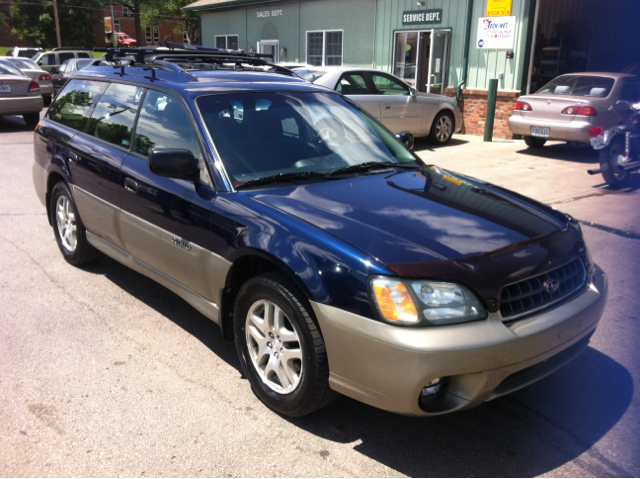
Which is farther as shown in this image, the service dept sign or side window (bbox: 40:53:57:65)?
side window (bbox: 40:53:57:65)

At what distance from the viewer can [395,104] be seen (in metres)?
11.8

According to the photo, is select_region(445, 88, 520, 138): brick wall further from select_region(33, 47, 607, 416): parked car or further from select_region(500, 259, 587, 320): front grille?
select_region(500, 259, 587, 320): front grille

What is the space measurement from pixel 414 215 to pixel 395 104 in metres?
9.08

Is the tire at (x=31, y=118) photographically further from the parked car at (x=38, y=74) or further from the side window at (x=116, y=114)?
the side window at (x=116, y=114)

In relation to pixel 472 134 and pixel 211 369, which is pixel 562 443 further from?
pixel 472 134

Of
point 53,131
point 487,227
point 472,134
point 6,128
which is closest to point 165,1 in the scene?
point 6,128

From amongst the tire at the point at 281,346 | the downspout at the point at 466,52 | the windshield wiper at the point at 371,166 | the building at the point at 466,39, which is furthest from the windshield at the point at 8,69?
the tire at the point at 281,346

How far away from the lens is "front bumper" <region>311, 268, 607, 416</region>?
100 inches

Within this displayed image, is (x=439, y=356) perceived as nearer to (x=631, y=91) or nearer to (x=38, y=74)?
(x=631, y=91)

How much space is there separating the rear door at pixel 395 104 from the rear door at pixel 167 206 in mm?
7974

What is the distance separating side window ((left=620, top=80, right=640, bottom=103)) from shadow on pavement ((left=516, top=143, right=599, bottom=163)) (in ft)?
3.97

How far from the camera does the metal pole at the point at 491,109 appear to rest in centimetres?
1317

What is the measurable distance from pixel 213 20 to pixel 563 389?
2354 centimetres

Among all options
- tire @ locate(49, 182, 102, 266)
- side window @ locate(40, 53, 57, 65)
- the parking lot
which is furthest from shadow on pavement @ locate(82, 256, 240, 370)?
side window @ locate(40, 53, 57, 65)
